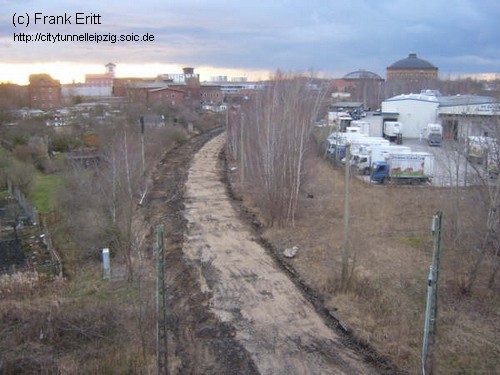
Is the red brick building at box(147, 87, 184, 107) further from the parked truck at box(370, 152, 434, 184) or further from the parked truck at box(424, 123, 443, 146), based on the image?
the parked truck at box(370, 152, 434, 184)

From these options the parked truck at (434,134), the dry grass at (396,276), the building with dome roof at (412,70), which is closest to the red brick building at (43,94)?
the parked truck at (434,134)

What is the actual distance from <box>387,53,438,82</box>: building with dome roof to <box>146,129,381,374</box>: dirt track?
102m

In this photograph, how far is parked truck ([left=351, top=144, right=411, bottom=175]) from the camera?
84.9ft

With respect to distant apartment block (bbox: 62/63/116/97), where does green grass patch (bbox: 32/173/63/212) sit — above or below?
below

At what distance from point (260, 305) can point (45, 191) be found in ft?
57.3

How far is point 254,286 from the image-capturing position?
11.9 metres

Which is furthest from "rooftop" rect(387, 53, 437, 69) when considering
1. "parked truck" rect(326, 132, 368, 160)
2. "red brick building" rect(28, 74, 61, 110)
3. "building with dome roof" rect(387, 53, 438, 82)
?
"parked truck" rect(326, 132, 368, 160)

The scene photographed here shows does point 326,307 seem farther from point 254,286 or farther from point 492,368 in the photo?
point 492,368

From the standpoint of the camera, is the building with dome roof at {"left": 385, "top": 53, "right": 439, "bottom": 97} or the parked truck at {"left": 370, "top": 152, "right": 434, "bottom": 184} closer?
the parked truck at {"left": 370, "top": 152, "right": 434, "bottom": 184}

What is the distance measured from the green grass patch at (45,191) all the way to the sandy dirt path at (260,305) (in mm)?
7119

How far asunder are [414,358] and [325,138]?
90.6 ft

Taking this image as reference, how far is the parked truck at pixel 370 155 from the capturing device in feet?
84.9

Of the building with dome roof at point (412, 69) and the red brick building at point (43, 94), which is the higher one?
the building with dome roof at point (412, 69)

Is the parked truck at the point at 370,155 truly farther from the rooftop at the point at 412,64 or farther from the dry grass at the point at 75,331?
the rooftop at the point at 412,64
